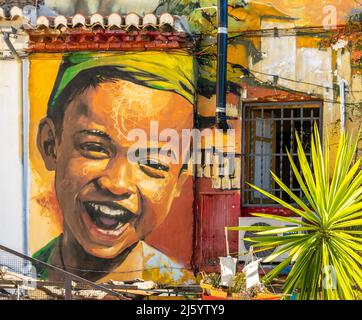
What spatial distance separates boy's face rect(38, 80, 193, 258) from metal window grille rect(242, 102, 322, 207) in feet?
3.17

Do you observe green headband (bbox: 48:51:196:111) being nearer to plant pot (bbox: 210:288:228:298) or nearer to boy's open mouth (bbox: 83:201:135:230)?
boy's open mouth (bbox: 83:201:135:230)

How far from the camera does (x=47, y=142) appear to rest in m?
12.1

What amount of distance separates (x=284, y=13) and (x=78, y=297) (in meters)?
4.99

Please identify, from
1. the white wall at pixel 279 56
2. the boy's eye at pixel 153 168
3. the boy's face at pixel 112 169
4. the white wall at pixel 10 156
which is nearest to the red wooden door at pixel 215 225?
the boy's face at pixel 112 169

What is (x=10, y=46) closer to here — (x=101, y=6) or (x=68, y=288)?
(x=101, y=6)

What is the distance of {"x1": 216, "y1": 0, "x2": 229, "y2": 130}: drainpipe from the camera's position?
37.7 feet

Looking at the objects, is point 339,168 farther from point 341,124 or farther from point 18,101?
point 18,101

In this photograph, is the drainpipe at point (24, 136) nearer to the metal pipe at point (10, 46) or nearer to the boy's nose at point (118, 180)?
the metal pipe at point (10, 46)

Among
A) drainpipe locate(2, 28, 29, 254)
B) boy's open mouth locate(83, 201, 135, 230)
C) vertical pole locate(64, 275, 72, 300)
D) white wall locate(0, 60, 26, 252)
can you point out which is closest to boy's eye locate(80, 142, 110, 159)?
boy's open mouth locate(83, 201, 135, 230)

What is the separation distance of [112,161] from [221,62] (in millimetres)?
2162

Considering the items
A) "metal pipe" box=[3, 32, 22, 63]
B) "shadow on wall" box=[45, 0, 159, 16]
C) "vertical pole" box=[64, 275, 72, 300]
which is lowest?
"vertical pole" box=[64, 275, 72, 300]

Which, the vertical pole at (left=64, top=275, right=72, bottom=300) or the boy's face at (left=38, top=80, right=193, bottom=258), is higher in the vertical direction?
the boy's face at (left=38, top=80, right=193, bottom=258)

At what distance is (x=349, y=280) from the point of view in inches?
313

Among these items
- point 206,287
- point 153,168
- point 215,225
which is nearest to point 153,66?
point 153,168
